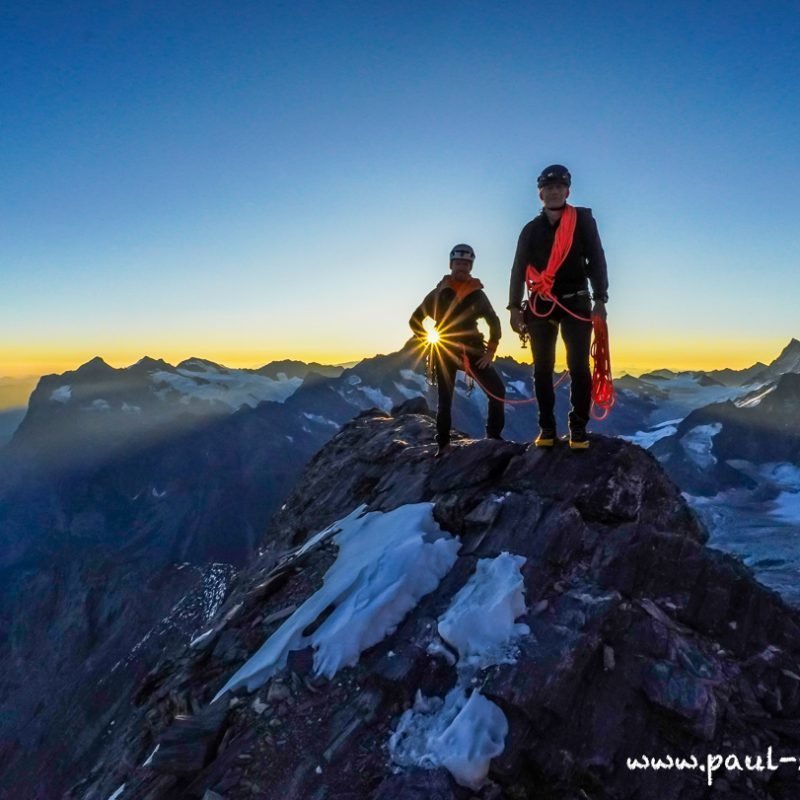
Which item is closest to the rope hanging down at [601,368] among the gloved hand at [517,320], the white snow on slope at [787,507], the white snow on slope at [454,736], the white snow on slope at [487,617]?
the gloved hand at [517,320]

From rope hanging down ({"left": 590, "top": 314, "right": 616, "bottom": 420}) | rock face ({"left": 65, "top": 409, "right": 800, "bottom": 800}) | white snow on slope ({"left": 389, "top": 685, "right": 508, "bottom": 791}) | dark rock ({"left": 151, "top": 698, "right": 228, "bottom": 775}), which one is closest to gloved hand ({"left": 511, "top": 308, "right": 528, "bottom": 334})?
rope hanging down ({"left": 590, "top": 314, "right": 616, "bottom": 420})

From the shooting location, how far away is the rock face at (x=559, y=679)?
22.6 ft

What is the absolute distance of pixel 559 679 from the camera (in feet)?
24.1

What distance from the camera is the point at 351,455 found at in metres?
19.2

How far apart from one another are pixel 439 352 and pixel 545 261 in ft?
12.3

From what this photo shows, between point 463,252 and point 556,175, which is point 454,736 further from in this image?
point 463,252

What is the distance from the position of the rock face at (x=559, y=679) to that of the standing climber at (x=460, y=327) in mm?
2343

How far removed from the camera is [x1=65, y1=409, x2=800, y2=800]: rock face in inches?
272

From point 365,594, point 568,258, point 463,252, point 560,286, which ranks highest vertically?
point 463,252

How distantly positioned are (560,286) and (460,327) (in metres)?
3.18

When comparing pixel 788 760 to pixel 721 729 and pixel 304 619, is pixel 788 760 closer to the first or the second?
pixel 721 729

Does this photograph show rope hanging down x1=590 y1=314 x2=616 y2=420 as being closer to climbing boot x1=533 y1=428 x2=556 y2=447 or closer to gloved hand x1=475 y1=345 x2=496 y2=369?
climbing boot x1=533 y1=428 x2=556 y2=447

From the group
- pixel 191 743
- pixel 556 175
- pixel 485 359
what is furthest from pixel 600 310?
pixel 191 743

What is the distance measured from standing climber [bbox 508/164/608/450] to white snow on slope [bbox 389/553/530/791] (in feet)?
11.1
